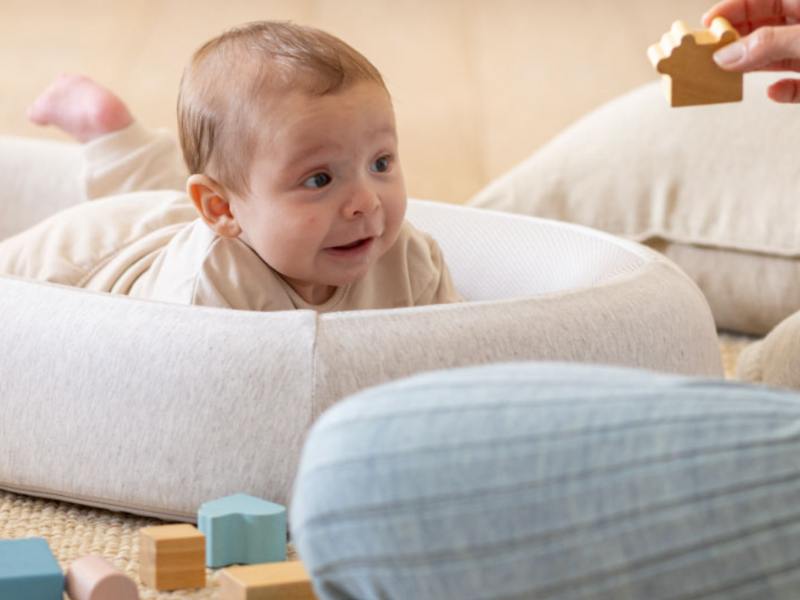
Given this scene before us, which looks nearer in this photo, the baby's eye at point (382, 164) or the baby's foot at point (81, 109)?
the baby's eye at point (382, 164)

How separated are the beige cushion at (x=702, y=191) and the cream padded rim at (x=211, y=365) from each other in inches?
26.1

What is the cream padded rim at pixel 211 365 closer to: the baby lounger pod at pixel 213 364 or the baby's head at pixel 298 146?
the baby lounger pod at pixel 213 364

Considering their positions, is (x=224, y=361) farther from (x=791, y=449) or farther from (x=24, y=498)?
(x=791, y=449)

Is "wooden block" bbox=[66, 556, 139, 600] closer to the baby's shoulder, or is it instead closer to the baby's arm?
the baby's shoulder

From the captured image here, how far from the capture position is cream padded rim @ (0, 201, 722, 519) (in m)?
1.13

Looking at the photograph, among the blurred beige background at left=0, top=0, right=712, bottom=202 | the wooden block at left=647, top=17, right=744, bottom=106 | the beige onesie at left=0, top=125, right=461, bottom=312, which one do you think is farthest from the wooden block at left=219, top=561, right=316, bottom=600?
the blurred beige background at left=0, top=0, right=712, bottom=202

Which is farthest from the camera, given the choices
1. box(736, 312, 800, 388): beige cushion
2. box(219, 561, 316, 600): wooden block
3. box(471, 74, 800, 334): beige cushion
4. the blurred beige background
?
the blurred beige background

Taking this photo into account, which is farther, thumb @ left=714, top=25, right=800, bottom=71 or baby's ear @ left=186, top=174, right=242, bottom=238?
baby's ear @ left=186, top=174, right=242, bottom=238

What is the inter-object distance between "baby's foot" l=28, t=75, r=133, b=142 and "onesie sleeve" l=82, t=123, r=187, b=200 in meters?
0.02

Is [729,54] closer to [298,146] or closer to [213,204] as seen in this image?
[298,146]

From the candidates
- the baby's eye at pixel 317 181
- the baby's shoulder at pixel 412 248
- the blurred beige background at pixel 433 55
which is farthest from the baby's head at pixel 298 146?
the blurred beige background at pixel 433 55

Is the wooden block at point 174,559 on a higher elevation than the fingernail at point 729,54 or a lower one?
lower

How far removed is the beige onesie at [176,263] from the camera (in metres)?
1.38

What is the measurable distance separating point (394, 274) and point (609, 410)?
80 centimetres
